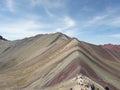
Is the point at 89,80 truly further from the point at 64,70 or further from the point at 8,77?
the point at 8,77

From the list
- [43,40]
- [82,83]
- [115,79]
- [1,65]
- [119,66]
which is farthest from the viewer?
[43,40]

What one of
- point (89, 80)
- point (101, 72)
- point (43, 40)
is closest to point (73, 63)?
point (101, 72)

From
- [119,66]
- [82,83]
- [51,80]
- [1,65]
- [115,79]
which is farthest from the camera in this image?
[1,65]

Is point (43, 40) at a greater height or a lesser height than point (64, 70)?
greater

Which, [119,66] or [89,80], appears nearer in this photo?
[89,80]

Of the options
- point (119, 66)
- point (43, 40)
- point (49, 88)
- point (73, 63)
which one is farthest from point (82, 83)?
point (43, 40)

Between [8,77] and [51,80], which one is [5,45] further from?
[51,80]

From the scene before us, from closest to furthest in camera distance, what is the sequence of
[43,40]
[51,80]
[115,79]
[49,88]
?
[49,88]
[51,80]
[115,79]
[43,40]

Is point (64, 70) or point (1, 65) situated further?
point (1, 65)

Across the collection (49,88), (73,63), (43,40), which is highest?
(43,40)
